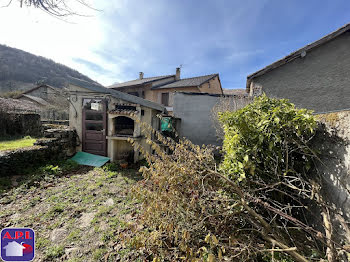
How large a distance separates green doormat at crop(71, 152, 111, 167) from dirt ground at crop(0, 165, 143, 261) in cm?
121

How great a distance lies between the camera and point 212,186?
2.26 metres

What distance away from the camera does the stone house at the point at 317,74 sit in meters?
6.57

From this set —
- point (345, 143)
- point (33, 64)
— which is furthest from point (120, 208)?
point (33, 64)

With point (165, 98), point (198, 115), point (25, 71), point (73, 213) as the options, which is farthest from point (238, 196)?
point (25, 71)

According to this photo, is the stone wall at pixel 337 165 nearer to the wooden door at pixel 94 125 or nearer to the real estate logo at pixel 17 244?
the real estate logo at pixel 17 244

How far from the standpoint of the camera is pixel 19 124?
11.2 m

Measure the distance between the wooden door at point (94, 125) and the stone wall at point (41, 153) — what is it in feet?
2.23

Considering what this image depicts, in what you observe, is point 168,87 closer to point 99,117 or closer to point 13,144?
point 99,117

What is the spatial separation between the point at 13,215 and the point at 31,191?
3.94 ft

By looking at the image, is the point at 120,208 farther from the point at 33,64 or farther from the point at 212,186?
the point at 33,64

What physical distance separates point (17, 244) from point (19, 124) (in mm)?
13093

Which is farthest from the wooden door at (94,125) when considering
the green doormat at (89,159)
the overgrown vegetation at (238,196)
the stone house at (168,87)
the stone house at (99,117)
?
the stone house at (168,87)

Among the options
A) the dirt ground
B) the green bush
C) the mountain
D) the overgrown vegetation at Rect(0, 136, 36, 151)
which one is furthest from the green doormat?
the mountain

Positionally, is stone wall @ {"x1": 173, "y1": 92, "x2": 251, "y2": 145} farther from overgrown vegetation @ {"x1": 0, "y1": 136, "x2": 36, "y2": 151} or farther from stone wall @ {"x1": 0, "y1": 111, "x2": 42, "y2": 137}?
stone wall @ {"x1": 0, "y1": 111, "x2": 42, "y2": 137}
